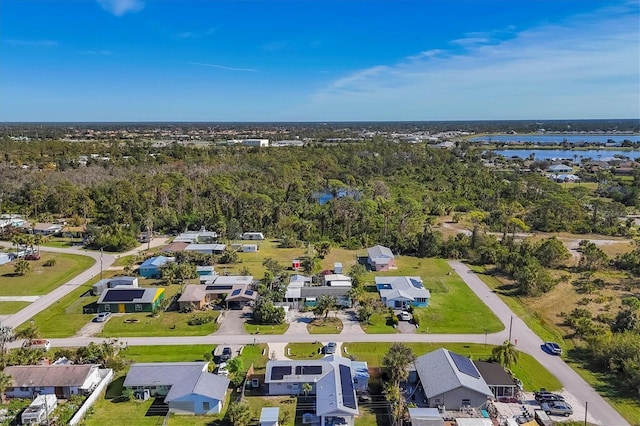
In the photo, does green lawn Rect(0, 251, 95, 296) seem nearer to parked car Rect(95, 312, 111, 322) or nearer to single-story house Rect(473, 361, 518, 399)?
parked car Rect(95, 312, 111, 322)

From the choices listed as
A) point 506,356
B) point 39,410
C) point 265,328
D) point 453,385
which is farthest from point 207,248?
point 453,385

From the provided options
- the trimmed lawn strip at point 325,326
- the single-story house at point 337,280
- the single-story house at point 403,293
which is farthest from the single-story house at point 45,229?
the single-story house at point 403,293

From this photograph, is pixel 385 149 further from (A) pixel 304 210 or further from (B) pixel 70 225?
(B) pixel 70 225

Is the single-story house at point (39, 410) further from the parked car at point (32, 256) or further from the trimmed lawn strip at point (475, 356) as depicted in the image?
the parked car at point (32, 256)

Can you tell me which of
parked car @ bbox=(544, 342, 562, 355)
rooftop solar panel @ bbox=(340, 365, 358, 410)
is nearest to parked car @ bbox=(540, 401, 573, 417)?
parked car @ bbox=(544, 342, 562, 355)

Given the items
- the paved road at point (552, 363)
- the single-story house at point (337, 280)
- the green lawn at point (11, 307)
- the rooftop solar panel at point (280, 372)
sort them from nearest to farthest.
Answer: the paved road at point (552, 363)
the rooftop solar panel at point (280, 372)
the green lawn at point (11, 307)
the single-story house at point (337, 280)

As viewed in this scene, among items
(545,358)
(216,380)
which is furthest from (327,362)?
(545,358)
